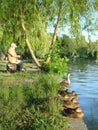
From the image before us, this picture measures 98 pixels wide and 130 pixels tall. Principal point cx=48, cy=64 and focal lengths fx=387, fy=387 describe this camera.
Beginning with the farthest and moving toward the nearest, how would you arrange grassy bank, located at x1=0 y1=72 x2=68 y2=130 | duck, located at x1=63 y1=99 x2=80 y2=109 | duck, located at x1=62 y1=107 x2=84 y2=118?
duck, located at x1=63 y1=99 x2=80 y2=109 < duck, located at x1=62 y1=107 x2=84 y2=118 < grassy bank, located at x1=0 y1=72 x2=68 y2=130

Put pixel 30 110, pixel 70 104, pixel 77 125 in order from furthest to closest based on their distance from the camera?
pixel 70 104 < pixel 30 110 < pixel 77 125

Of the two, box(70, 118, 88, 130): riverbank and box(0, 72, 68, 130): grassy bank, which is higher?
box(0, 72, 68, 130): grassy bank

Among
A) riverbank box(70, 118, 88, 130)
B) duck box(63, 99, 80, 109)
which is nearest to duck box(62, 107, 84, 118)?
duck box(63, 99, 80, 109)

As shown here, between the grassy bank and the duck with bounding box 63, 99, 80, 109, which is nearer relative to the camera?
the grassy bank

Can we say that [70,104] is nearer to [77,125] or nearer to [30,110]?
[77,125]

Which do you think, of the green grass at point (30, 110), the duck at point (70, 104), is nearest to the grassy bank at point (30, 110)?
the green grass at point (30, 110)

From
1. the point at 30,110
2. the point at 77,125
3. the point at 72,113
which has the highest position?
the point at 30,110

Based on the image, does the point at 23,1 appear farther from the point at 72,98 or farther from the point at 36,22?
the point at 72,98

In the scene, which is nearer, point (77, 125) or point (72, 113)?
point (77, 125)

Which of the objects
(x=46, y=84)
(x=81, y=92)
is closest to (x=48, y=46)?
(x=81, y=92)

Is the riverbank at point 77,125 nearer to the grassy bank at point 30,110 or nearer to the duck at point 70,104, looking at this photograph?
the grassy bank at point 30,110

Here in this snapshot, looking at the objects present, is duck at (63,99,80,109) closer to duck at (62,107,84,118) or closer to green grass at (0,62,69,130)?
duck at (62,107,84,118)

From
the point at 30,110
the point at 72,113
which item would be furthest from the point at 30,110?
the point at 72,113

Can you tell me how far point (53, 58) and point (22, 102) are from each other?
10.8 m
